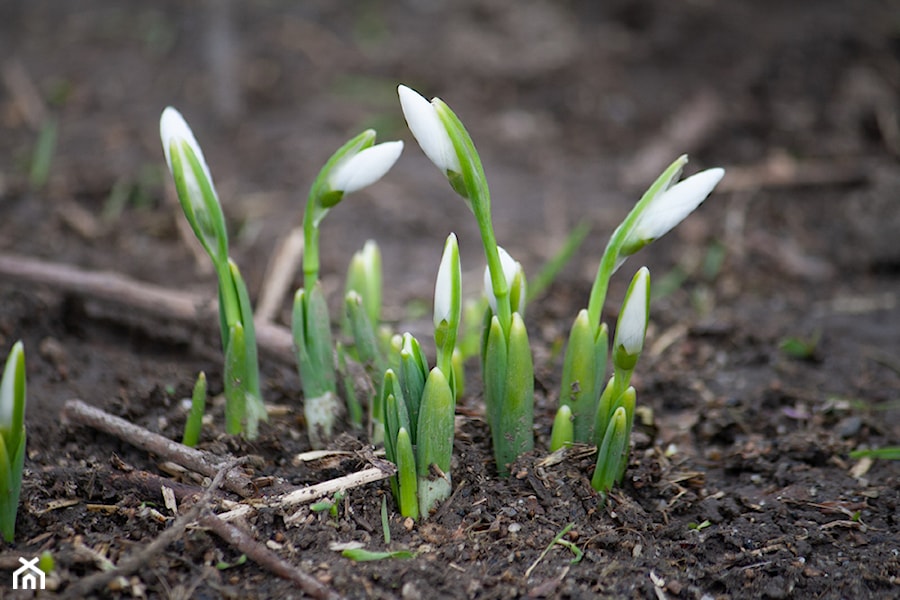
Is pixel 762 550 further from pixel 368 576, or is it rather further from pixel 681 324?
pixel 681 324

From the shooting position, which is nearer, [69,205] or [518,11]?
[69,205]

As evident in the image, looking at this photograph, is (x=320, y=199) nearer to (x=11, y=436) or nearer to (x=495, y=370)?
(x=495, y=370)

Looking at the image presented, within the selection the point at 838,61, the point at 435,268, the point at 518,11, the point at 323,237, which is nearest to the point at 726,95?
the point at 838,61

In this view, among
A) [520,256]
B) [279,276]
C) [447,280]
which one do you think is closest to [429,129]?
[447,280]

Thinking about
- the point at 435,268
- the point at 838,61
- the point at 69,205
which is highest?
the point at 838,61

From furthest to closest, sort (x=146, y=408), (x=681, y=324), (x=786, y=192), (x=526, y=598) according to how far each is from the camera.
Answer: (x=786, y=192) < (x=681, y=324) < (x=146, y=408) < (x=526, y=598)

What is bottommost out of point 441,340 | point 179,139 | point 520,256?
point 520,256
